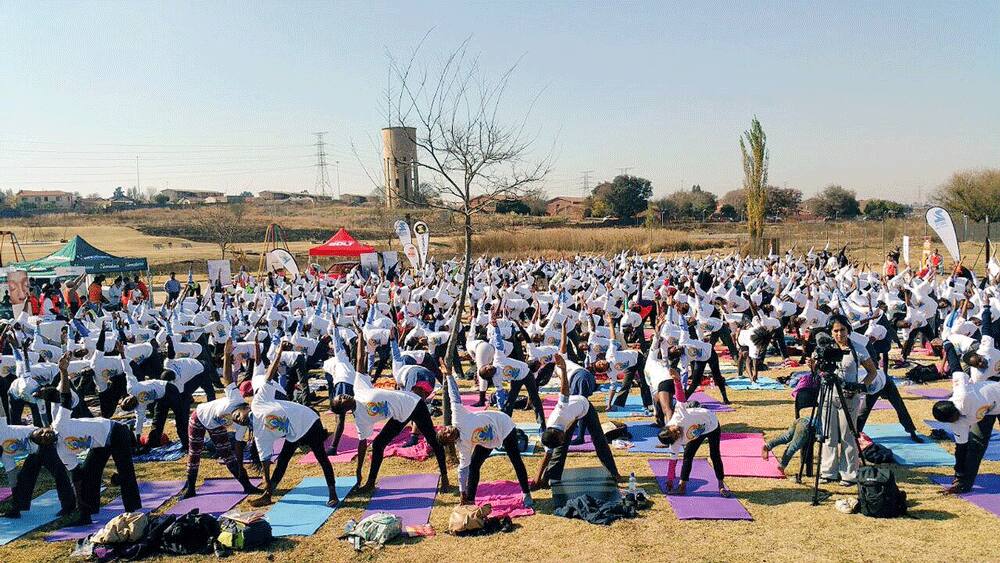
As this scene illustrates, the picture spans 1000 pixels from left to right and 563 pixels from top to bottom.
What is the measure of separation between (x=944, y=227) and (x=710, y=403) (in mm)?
13165

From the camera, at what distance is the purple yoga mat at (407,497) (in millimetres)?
7956

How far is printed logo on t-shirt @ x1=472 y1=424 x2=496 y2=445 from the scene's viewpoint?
759 centimetres

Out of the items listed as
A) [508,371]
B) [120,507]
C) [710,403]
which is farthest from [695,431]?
[120,507]

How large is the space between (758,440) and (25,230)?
6672cm

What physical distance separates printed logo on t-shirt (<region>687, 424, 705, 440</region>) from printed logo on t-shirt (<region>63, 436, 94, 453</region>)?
627cm

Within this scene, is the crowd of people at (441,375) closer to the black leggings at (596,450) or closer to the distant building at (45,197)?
the black leggings at (596,450)

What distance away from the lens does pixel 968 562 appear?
6.20 m

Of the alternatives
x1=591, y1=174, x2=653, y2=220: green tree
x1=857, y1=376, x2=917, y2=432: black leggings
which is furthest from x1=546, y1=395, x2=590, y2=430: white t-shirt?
x1=591, y1=174, x2=653, y2=220: green tree

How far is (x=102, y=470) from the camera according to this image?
26.3 feet

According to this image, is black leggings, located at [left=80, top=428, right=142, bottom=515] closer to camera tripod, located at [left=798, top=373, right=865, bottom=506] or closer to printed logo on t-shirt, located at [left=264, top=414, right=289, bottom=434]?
printed logo on t-shirt, located at [left=264, top=414, right=289, bottom=434]

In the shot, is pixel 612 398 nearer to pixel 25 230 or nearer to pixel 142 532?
pixel 142 532

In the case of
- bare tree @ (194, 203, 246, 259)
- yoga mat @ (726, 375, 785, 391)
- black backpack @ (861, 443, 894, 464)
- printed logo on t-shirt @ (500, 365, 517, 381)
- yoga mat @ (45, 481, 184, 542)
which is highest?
bare tree @ (194, 203, 246, 259)

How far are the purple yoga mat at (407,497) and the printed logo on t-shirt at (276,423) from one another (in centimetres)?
127

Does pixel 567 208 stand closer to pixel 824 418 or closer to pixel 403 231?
pixel 403 231
